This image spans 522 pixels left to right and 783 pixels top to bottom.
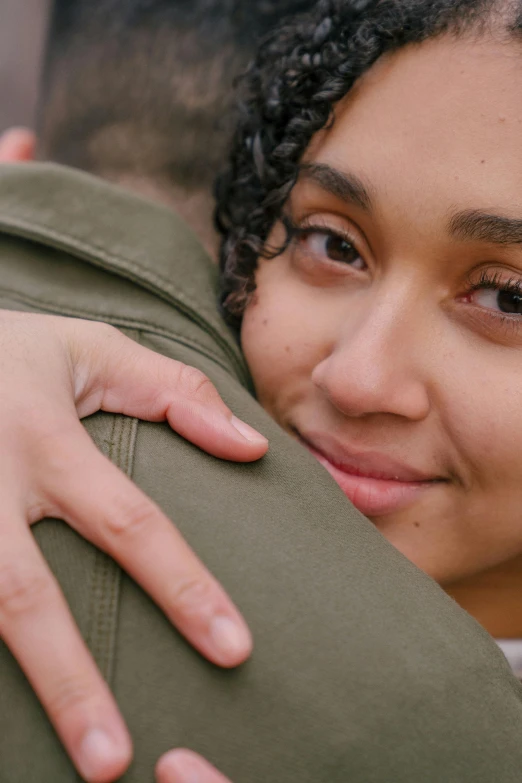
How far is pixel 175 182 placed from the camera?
1706 millimetres

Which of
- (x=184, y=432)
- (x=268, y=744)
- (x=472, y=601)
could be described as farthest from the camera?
(x=472, y=601)

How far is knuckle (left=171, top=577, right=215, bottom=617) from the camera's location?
623 millimetres

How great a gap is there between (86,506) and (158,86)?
1.36 meters

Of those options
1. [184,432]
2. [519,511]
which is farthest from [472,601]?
[184,432]

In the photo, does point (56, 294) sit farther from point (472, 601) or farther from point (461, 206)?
point (472, 601)

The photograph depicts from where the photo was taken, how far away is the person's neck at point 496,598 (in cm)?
130

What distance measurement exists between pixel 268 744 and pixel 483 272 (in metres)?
0.62

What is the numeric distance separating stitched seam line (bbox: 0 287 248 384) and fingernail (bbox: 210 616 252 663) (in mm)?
430

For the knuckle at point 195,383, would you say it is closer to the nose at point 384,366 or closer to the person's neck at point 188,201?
the nose at point 384,366

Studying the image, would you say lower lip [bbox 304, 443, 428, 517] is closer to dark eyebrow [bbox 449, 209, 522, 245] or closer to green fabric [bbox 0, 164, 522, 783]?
green fabric [bbox 0, 164, 522, 783]

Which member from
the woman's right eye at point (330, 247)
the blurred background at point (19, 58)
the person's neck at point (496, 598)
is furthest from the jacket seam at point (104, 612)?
the blurred background at point (19, 58)

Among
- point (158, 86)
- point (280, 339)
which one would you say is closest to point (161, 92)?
point (158, 86)

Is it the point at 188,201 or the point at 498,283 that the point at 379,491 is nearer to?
the point at 498,283

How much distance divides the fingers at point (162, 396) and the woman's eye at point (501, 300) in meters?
0.37
